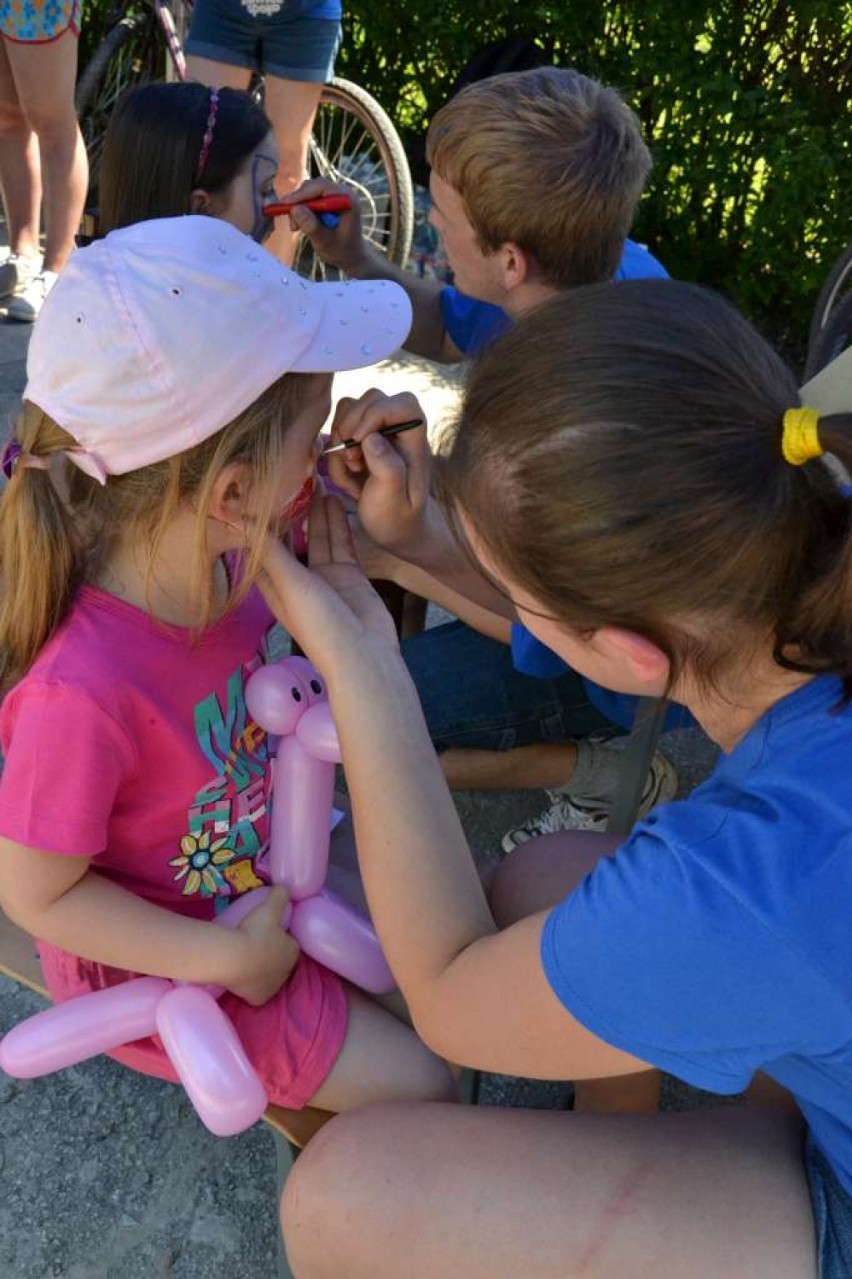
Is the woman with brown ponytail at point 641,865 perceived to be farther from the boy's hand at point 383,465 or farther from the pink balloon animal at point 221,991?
the boy's hand at point 383,465

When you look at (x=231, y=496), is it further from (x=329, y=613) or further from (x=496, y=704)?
(x=496, y=704)

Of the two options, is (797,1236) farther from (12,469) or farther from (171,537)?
(12,469)

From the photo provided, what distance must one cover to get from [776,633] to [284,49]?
2.99m

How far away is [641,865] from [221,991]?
1.96 feet

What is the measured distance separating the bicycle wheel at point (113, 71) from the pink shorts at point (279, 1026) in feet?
11.7

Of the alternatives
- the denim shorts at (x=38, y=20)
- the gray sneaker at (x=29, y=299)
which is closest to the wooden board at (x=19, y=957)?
the denim shorts at (x=38, y=20)

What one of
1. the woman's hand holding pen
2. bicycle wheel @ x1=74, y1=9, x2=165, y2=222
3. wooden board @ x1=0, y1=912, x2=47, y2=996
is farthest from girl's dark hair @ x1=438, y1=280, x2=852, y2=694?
bicycle wheel @ x1=74, y1=9, x2=165, y2=222

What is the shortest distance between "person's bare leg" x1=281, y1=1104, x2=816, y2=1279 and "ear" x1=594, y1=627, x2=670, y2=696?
1.56 feet

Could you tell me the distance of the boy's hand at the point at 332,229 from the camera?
2.35m

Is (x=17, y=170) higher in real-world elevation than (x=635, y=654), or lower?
lower

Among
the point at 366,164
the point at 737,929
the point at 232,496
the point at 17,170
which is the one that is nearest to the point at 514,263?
the point at 232,496

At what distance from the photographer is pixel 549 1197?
1.20 m

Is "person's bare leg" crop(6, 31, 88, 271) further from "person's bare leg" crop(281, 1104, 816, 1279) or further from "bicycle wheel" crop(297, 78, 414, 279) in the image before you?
"person's bare leg" crop(281, 1104, 816, 1279)

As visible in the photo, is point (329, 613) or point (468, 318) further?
point (468, 318)
